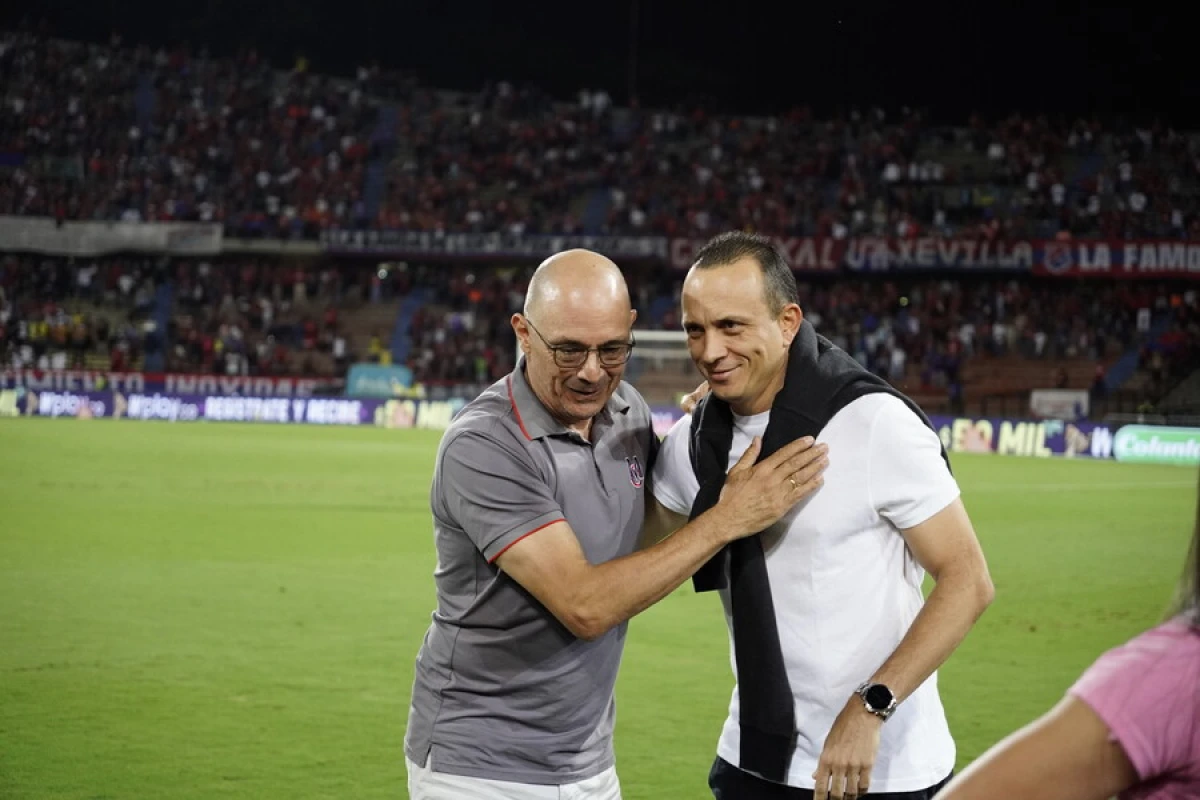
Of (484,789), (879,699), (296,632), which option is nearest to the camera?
(879,699)

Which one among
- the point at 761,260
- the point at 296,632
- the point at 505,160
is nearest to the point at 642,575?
the point at 761,260

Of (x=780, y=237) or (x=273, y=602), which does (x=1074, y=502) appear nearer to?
(x=273, y=602)

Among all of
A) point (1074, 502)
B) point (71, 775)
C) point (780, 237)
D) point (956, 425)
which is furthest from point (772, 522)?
point (780, 237)

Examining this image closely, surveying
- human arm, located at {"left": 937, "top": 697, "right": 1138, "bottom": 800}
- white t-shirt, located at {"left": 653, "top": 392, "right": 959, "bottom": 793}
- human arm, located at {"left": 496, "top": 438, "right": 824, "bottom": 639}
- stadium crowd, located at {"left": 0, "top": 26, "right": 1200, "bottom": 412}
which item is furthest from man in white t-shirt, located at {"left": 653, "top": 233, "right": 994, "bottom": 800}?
stadium crowd, located at {"left": 0, "top": 26, "right": 1200, "bottom": 412}

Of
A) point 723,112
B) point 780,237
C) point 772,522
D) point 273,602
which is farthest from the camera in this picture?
point 723,112

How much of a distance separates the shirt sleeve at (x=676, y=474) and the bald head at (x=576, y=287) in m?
0.43

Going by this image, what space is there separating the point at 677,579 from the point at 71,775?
450cm

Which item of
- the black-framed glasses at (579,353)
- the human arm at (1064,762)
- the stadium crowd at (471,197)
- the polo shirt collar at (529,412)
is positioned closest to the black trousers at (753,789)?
the polo shirt collar at (529,412)

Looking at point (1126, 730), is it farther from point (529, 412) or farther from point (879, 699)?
point (529, 412)

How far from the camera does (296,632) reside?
10008 millimetres

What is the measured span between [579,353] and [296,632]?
7.06 metres

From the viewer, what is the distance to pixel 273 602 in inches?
440

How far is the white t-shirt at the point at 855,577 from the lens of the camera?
3.25 metres

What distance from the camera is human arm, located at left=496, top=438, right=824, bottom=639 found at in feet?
10.5
